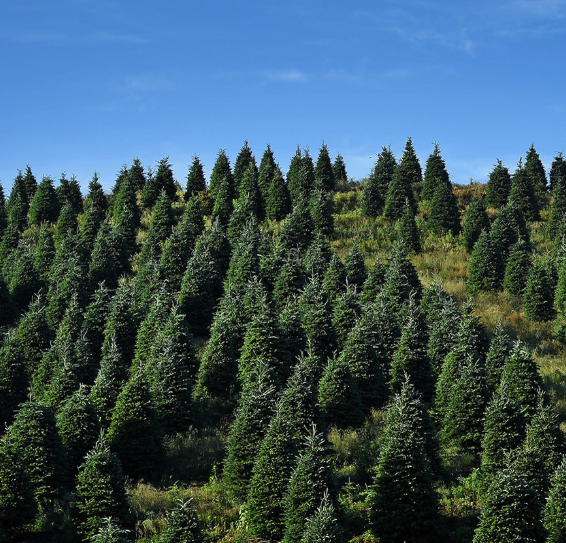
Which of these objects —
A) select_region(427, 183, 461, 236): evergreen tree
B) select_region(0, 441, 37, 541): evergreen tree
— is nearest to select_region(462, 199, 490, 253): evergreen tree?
select_region(427, 183, 461, 236): evergreen tree

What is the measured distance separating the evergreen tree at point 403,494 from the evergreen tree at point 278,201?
38.2 metres

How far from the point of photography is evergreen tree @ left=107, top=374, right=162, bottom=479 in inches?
942

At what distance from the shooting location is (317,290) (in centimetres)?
3416

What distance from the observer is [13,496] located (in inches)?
791

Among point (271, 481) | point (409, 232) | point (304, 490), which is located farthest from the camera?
point (409, 232)

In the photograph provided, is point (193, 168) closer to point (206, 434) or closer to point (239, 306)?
point (239, 306)

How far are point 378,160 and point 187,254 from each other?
29175 mm

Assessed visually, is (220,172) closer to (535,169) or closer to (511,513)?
(535,169)

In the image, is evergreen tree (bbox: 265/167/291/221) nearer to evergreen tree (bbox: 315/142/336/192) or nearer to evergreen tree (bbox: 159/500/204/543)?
evergreen tree (bbox: 315/142/336/192)

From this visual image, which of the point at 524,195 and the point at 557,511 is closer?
the point at 557,511

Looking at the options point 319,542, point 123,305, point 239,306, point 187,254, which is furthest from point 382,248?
→ point 319,542

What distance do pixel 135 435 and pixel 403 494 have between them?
35.1ft

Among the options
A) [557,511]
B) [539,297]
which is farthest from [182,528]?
[539,297]

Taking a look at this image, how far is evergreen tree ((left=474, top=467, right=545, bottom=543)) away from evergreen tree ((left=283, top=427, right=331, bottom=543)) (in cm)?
471
